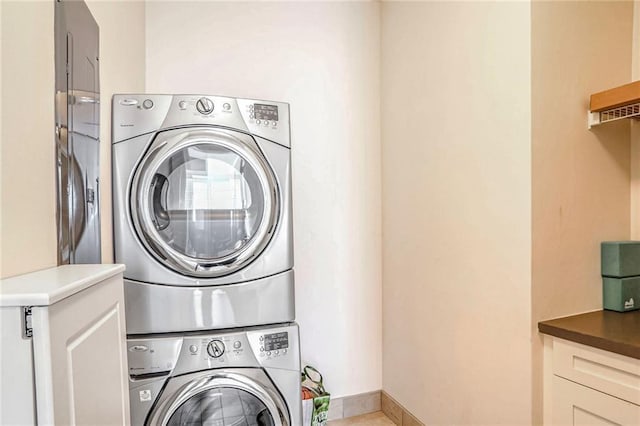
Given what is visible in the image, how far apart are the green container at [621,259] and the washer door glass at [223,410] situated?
154cm

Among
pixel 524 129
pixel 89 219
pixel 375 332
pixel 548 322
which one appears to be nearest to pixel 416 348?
pixel 375 332

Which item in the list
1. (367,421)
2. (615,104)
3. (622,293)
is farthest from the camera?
(367,421)

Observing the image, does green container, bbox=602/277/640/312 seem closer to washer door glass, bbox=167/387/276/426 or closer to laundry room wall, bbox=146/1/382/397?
laundry room wall, bbox=146/1/382/397

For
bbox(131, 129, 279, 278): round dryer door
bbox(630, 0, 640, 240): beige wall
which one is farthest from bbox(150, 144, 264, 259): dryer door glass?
bbox(630, 0, 640, 240): beige wall

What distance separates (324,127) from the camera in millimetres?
2430

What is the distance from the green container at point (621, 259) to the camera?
1.58 meters

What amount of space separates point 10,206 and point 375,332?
2.16 meters

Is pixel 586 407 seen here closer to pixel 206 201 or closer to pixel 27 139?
pixel 206 201

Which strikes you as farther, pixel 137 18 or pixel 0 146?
pixel 137 18

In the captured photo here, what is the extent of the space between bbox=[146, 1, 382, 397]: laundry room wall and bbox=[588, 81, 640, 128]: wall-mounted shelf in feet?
3.94

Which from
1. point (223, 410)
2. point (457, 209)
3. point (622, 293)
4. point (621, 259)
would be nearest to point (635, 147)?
point (621, 259)

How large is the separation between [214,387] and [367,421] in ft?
3.98

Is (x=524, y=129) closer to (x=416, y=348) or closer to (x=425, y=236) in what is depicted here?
(x=425, y=236)

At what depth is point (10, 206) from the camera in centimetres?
78
